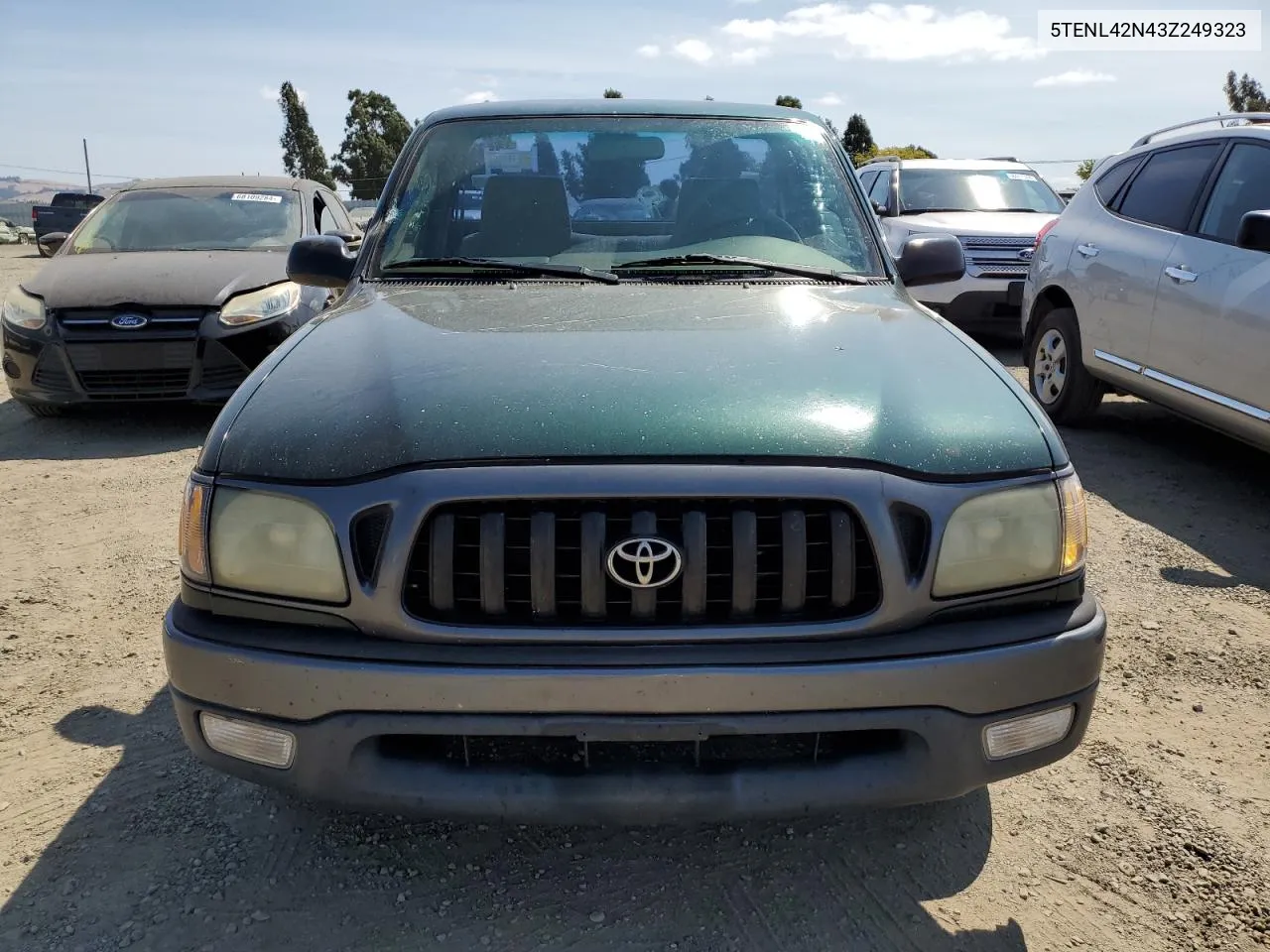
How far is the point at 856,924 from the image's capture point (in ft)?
7.25

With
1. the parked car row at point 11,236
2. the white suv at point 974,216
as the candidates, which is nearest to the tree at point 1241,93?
the white suv at point 974,216

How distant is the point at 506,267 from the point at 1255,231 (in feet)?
11.6

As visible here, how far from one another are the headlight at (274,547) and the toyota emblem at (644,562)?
52 centimetres

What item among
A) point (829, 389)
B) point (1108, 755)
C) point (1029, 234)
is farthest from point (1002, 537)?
point (1029, 234)

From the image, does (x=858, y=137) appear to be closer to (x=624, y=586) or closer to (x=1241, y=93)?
(x=1241, y=93)

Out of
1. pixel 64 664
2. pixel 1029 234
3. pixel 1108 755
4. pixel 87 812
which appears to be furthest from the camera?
pixel 1029 234

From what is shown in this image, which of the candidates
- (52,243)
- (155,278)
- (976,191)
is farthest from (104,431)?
(976,191)

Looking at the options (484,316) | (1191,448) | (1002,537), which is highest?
(484,316)

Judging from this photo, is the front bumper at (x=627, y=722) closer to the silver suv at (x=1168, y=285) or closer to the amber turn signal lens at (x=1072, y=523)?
the amber turn signal lens at (x=1072, y=523)

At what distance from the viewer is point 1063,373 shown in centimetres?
648

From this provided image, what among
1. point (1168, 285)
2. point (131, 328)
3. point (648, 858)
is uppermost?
point (1168, 285)

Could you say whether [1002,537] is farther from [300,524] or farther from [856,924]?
[300,524]

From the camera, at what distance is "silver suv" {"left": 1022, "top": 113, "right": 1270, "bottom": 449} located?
481 cm

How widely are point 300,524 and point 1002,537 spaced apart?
1.38m
